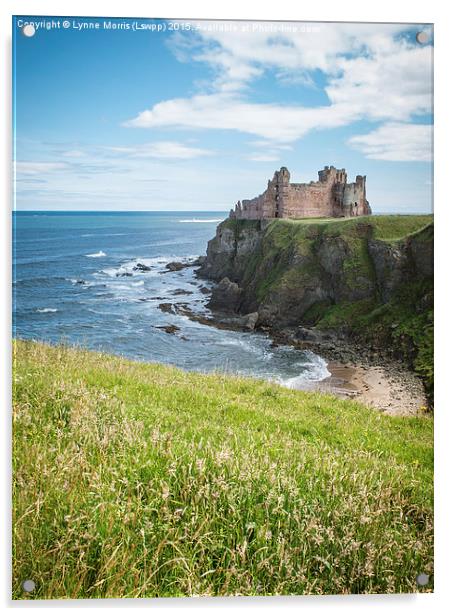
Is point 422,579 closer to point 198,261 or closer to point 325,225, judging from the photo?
point 198,261

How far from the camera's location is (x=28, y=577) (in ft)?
15.6

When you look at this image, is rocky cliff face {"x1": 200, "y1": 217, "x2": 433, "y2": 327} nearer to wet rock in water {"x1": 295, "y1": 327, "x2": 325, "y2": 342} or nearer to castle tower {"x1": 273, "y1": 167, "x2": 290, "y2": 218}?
wet rock in water {"x1": 295, "y1": 327, "x2": 325, "y2": 342}

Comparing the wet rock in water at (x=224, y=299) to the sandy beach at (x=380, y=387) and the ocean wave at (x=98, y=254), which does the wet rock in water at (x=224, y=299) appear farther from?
the ocean wave at (x=98, y=254)

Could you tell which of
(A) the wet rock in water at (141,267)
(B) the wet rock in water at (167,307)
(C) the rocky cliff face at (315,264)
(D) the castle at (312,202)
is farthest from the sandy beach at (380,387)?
(A) the wet rock in water at (141,267)

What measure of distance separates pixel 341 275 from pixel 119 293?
1227 centimetres

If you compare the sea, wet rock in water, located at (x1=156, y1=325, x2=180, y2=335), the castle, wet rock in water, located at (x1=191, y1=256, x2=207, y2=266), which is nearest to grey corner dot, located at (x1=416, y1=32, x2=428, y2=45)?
the sea

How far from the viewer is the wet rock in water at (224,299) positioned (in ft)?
41.1

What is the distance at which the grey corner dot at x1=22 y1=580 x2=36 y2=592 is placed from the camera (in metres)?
4.73

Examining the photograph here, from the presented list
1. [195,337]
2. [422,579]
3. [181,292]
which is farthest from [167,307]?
[422,579]
